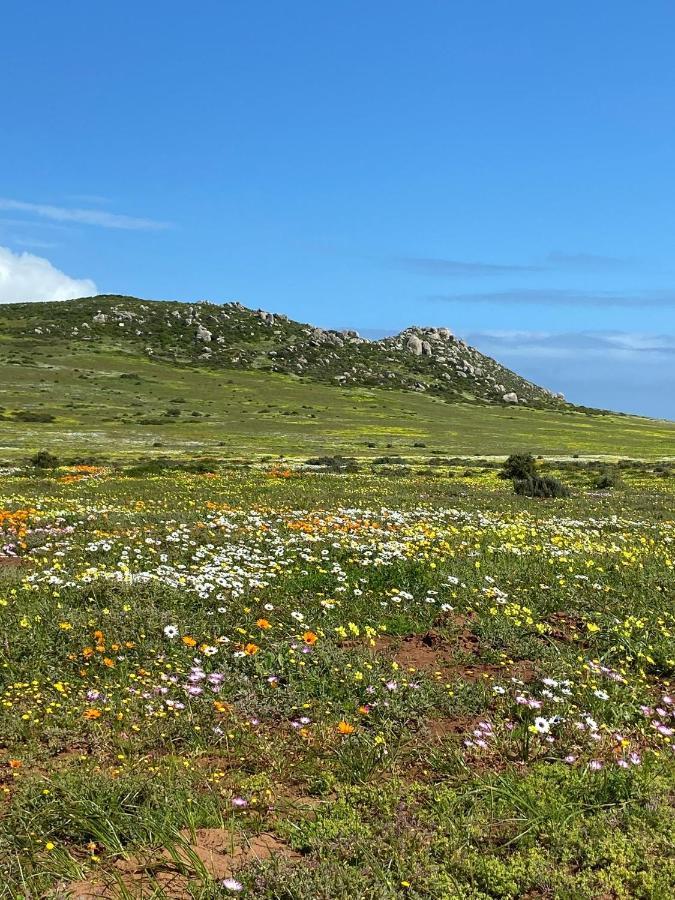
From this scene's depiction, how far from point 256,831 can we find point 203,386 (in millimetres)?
129620

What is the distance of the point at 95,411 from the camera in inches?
3607

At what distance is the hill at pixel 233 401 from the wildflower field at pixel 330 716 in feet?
143

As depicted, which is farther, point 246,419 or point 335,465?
point 246,419

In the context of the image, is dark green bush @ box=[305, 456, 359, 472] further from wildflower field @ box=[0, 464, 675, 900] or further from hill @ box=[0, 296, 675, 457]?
wildflower field @ box=[0, 464, 675, 900]

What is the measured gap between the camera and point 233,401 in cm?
11706

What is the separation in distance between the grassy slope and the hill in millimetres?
309

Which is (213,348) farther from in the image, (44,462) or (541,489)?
(541,489)

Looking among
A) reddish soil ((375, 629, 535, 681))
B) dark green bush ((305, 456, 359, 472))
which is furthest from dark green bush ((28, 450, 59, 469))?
reddish soil ((375, 629, 535, 681))

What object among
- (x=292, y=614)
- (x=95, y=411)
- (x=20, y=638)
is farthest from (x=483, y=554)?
(x=95, y=411)

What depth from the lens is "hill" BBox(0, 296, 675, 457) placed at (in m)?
73.1

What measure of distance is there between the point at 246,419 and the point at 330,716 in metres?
89.7

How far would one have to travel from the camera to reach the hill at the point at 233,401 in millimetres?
73125

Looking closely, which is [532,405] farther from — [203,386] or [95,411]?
[95,411]

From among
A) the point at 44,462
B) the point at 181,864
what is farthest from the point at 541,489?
the point at 44,462
